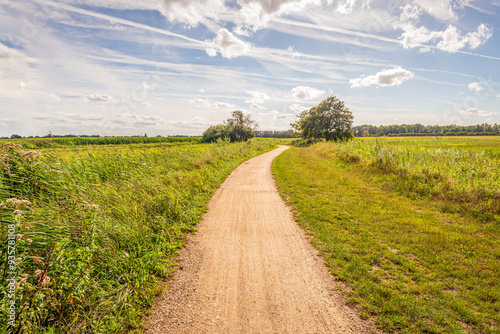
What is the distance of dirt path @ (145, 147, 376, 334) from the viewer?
313cm

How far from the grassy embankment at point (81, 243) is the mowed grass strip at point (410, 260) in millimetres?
3933

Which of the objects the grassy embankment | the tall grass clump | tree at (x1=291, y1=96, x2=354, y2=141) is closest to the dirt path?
the grassy embankment

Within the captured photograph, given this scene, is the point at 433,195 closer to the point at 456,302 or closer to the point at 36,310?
the point at 456,302

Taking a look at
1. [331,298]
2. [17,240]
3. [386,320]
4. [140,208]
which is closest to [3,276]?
[17,240]

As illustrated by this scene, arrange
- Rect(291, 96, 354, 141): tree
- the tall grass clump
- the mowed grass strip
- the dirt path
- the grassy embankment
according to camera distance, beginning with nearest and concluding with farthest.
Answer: the grassy embankment < the dirt path < the mowed grass strip < the tall grass clump < Rect(291, 96, 354, 141): tree

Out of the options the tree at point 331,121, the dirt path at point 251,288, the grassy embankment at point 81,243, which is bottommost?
the dirt path at point 251,288

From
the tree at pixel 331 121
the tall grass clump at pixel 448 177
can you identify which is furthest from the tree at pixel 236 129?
the tall grass clump at pixel 448 177

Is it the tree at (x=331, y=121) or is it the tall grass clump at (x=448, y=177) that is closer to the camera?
the tall grass clump at (x=448, y=177)

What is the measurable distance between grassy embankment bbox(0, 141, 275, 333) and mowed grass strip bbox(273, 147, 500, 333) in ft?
12.9

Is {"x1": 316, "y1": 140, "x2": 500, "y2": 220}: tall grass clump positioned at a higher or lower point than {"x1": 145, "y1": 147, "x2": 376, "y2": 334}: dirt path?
higher

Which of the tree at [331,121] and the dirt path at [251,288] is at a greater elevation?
the tree at [331,121]

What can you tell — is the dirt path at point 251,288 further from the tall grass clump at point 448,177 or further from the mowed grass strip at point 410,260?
the tall grass clump at point 448,177

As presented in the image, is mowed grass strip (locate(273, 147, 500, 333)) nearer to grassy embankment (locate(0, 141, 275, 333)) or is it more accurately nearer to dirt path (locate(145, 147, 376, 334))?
dirt path (locate(145, 147, 376, 334))

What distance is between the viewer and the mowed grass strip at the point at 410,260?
3.27 m
